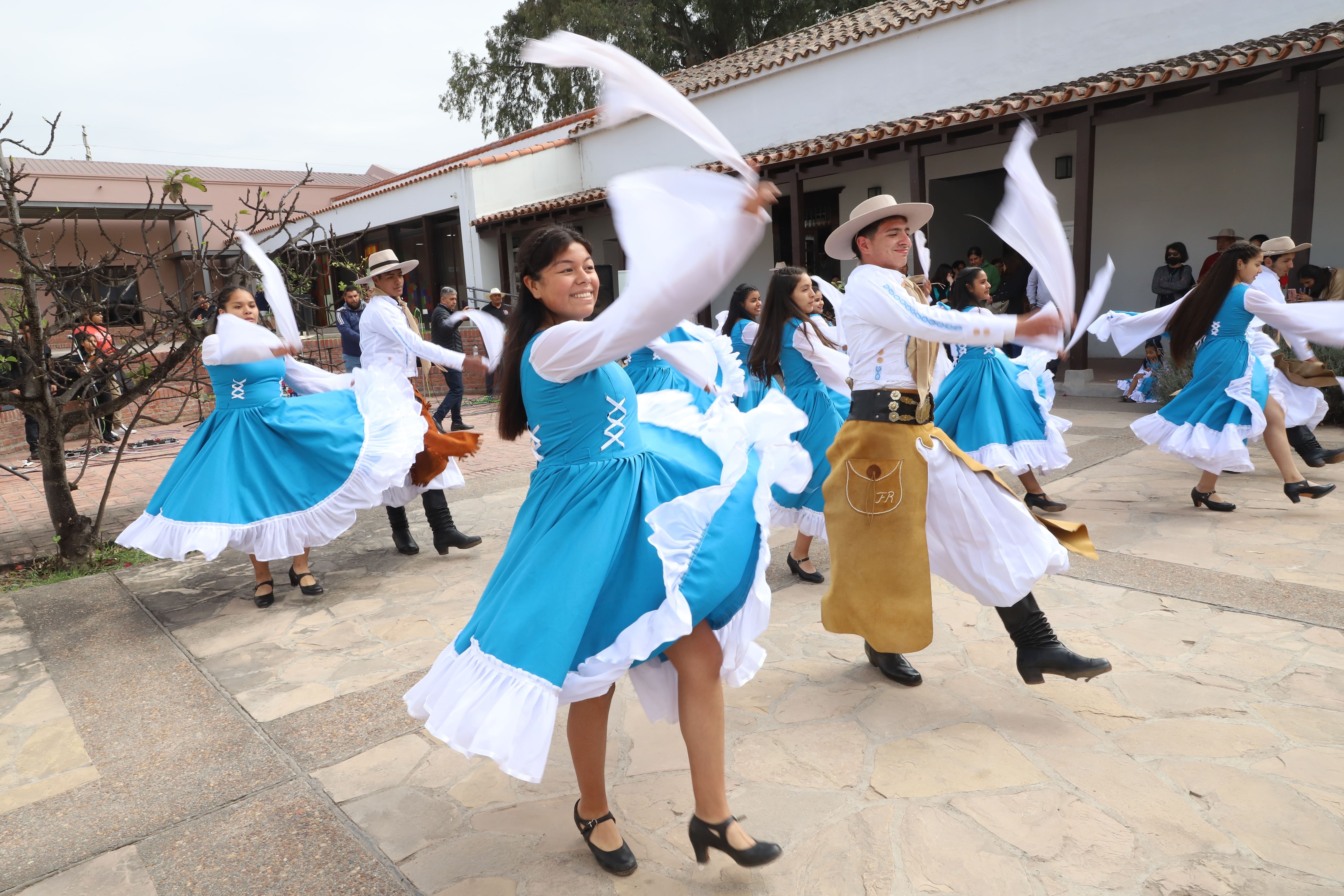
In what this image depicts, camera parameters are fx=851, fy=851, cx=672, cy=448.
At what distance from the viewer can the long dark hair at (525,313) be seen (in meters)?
2.27

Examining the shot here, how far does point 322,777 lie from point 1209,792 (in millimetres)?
2779

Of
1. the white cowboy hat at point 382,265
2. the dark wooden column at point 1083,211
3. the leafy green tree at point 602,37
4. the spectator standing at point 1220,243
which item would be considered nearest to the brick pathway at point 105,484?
the white cowboy hat at point 382,265

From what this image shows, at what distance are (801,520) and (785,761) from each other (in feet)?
5.98

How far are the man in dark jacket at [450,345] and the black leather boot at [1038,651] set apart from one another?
26.0ft

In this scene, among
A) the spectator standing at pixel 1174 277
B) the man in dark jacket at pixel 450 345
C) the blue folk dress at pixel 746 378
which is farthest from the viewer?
the spectator standing at pixel 1174 277

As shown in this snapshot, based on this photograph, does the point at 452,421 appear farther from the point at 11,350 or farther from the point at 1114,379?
the point at 1114,379

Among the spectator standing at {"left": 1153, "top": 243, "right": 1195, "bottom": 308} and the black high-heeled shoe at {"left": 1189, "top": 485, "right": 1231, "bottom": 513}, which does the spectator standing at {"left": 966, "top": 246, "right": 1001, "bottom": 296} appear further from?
the black high-heeled shoe at {"left": 1189, "top": 485, "right": 1231, "bottom": 513}

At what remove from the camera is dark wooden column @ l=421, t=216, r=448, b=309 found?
19906mm

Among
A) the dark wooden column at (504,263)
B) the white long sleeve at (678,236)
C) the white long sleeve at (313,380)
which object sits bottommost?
the white long sleeve at (313,380)

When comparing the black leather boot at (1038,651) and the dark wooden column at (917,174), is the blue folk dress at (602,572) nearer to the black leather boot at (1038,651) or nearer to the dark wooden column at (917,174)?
the black leather boot at (1038,651)

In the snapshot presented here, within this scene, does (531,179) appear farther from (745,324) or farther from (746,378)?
(746,378)

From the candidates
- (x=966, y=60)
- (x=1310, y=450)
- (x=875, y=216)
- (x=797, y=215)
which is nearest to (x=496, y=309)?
(x=797, y=215)

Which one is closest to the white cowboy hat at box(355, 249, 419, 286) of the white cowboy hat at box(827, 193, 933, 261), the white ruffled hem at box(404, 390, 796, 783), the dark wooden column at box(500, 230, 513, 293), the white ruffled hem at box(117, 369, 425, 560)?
the white ruffled hem at box(117, 369, 425, 560)

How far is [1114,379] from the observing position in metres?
11.0
